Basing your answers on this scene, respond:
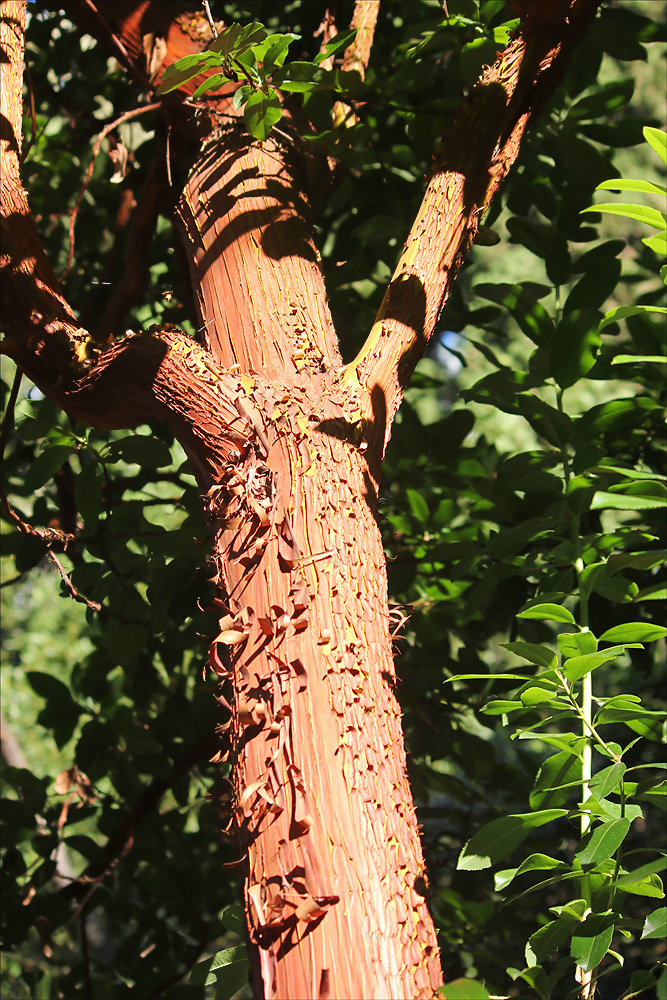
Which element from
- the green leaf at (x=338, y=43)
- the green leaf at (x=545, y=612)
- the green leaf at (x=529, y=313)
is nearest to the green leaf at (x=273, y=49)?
the green leaf at (x=338, y=43)

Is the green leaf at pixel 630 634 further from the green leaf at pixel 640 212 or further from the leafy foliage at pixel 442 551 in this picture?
the green leaf at pixel 640 212

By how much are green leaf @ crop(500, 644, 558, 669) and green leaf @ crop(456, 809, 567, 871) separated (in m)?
0.16

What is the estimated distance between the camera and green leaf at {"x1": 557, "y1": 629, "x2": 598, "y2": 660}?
828 mm

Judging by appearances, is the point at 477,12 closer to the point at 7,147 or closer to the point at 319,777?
the point at 7,147

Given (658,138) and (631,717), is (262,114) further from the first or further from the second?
(631,717)

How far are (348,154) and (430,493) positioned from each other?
78 cm

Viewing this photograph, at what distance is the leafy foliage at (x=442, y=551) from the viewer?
3.09ft

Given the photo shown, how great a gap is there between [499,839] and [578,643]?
0.23m

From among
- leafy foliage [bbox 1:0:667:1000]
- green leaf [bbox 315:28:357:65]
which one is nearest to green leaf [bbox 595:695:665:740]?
leafy foliage [bbox 1:0:667:1000]

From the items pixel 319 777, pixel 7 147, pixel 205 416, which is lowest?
pixel 319 777

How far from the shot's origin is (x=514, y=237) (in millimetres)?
1511

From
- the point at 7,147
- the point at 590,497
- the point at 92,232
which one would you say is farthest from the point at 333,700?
the point at 92,232

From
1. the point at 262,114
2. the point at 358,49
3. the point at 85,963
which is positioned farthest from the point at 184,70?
the point at 85,963

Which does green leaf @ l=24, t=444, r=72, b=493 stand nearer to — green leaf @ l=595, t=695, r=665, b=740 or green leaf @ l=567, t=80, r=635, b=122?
green leaf @ l=595, t=695, r=665, b=740
